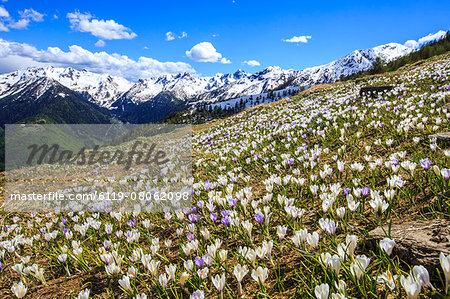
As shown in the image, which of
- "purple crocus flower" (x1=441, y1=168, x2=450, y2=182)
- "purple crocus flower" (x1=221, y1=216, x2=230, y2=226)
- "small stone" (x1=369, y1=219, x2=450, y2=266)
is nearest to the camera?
"small stone" (x1=369, y1=219, x2=450, y2=266)

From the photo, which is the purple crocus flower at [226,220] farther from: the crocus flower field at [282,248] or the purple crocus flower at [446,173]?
the purple crocus flower at [446,173]

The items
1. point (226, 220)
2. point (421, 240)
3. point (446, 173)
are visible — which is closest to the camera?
point (421, 240)

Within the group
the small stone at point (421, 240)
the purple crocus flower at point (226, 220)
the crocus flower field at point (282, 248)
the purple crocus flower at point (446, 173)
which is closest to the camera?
the small stone at point (421, 240)

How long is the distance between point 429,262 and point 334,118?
6.61 metres

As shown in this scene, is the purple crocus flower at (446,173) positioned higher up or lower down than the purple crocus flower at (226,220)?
higher up

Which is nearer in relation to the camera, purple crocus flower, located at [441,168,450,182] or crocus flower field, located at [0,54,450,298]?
crocus flower field, located at [0,54,450,298]

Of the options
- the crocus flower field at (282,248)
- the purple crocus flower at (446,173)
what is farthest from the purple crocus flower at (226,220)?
the purple crocus flower at (446,173)

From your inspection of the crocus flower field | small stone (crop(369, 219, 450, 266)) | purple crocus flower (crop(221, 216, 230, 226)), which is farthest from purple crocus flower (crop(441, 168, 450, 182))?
purple crocus flower (crop(221, 216, 230, 226))

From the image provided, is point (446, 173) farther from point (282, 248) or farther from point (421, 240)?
point (282, 248)

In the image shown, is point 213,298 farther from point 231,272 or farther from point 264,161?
point 264,161

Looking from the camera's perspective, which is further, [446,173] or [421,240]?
[446,173]

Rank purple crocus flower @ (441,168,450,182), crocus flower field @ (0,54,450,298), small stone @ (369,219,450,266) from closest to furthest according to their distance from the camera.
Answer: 1. small stone @ (369,219,450,266)
2. crocus flower field @ (0,54,450,298)
3. purple crocus flower @ (441,168,450,182)

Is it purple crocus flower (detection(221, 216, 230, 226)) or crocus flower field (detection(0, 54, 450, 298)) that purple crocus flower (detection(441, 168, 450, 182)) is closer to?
crocus flower field (detection(0, 54, 450, 298))

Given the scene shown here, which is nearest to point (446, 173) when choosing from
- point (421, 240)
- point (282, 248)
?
point (421, 240)
